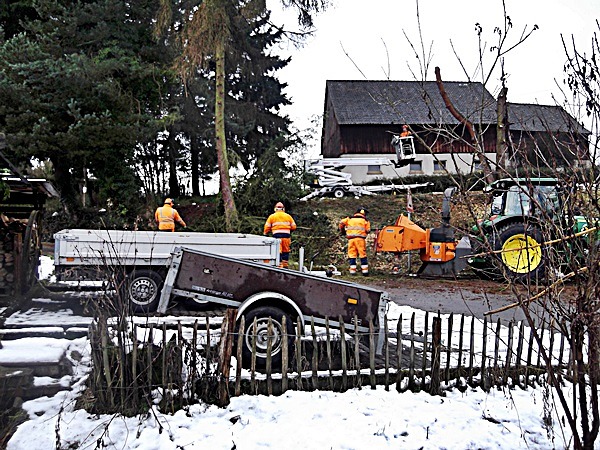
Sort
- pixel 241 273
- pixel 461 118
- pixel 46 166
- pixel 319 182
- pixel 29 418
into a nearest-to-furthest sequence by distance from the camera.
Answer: pixel 461 118 → pixel 29 418 → pixel 241 273 → pixel 319 182 → pixel 46 166

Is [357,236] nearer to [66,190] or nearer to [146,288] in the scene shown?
[146,288]

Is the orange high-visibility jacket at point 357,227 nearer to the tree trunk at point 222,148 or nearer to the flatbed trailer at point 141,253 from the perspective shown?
the flatbed trailer at point 141,253

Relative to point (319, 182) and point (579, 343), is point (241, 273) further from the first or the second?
point (319, 182)

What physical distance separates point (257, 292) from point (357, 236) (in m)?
8.06

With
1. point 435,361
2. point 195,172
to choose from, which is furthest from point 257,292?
point 195,172

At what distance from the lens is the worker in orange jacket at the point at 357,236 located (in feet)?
46.8

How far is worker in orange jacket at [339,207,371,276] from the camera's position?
46.8 ft

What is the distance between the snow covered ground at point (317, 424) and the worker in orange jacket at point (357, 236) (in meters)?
8.69

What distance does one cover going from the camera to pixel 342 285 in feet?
21.8

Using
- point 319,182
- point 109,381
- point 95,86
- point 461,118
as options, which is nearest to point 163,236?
point 109,381

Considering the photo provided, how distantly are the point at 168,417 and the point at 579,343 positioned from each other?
3.51m

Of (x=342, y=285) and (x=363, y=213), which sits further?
(x=363, y=213)

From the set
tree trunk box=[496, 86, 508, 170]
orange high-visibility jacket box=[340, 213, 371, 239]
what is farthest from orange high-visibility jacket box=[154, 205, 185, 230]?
tree trunk box=[496, 86, 508, 170]

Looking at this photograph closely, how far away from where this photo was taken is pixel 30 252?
451 inches
